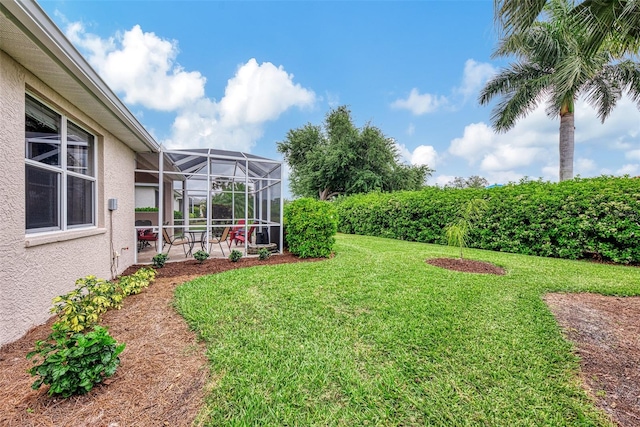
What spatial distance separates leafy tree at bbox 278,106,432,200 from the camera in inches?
838

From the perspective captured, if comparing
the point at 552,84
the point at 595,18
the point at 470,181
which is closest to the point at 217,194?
the point at 595,18

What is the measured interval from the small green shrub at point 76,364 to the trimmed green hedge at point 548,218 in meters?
10.4

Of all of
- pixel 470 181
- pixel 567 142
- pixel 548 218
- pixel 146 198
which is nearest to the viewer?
pixel 548 218

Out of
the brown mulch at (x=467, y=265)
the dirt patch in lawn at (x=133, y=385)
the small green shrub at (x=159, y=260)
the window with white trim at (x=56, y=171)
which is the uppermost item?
the window with white trim at (x=56, y=171)

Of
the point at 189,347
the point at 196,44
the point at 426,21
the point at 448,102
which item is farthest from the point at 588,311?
the point at 196,44

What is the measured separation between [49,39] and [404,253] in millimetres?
8428

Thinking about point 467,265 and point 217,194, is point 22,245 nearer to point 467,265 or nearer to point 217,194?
point 467,265

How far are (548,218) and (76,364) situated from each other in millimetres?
10662

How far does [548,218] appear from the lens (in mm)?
8055

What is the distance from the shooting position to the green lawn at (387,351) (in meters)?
2.04

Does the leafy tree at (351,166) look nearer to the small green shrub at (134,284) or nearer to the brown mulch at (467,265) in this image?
the brown mulch at (467,265)

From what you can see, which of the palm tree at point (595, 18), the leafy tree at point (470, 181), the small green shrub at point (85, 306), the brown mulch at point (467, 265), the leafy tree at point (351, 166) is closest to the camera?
the small green shrub at point (85, 306)

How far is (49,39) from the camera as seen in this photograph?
2.59m

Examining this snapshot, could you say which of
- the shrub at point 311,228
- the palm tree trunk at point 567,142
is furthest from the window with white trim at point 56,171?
the palm tree trunk at point 567,142
